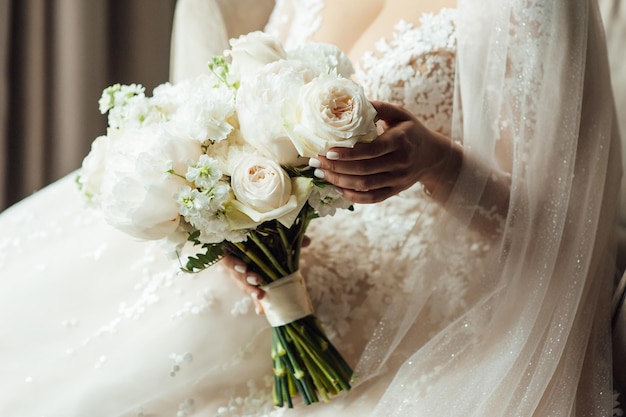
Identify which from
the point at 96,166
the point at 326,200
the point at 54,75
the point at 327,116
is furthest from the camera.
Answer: the point at 54,75

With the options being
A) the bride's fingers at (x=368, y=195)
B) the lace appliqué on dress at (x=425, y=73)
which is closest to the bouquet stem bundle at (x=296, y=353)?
the bride's fingers at (x=368, y=195)

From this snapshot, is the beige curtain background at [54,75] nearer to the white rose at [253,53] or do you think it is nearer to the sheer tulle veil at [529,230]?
the white rose at [253,53]

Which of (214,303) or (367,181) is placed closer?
(367,181)

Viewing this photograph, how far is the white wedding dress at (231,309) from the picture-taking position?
3.29ft

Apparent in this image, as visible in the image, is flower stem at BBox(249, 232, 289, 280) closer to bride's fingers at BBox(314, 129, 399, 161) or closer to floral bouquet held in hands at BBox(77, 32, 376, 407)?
floral bouquet held in hands at BBox(77, 32, 376, 407)

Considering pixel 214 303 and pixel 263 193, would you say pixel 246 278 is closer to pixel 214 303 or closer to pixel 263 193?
pixel 214 303

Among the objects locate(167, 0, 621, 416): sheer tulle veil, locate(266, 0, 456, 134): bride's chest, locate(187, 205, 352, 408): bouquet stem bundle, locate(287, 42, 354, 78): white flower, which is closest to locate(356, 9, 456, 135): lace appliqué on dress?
locate(266, 0, 456, 134): bride's chest

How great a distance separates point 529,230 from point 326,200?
299mm

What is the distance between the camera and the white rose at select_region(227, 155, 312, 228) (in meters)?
0.79

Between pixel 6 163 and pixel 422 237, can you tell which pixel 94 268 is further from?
pixel 6 163

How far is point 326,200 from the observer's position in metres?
0.87

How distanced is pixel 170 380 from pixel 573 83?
0.70m

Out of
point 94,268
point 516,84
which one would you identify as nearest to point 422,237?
point 516,84

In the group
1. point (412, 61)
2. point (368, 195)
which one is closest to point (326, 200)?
point (368, 195)
